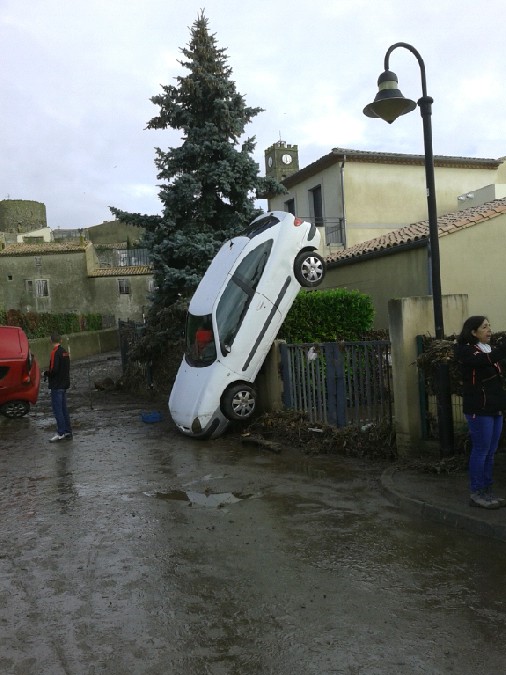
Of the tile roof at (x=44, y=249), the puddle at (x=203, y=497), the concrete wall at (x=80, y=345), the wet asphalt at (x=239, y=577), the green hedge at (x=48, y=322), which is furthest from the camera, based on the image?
the tile roof at (x=44, y=249)

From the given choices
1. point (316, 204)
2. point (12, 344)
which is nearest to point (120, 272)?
point (316, 204)

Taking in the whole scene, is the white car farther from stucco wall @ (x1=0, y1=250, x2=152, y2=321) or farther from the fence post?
stucco wall @ (x1=0, y1=250, x2=152, y2=321)

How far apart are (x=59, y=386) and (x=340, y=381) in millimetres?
4675

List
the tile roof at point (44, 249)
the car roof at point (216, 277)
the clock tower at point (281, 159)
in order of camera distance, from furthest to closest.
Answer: the clock tower at point (281, 159), the tile roof at point (44, 249), the car roof at point (216, 277)

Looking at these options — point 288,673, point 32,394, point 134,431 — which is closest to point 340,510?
point 288,673

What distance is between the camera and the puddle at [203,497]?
625 centimetres

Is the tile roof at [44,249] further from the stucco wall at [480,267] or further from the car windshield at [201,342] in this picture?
the car windshield at [201,342]

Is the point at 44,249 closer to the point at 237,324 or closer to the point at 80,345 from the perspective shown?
the point at 80,345

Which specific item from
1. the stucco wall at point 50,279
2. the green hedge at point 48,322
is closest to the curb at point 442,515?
the green hedge at point 48,322

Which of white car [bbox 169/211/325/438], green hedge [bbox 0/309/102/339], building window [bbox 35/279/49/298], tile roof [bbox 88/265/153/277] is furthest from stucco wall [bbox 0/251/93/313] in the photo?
white car [bbox 169/211/325/438]

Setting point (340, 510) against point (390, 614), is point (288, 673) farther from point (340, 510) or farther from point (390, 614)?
point (340, 510)

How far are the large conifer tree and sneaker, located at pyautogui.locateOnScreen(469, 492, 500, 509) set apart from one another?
36.9 feet

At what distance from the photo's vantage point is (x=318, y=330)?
11453 mm

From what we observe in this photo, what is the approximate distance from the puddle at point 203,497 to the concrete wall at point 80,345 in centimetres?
1888
